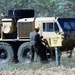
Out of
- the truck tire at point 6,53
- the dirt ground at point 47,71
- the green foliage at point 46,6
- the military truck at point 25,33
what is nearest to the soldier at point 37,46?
the military truck at point 25,33

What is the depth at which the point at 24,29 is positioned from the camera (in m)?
21.4

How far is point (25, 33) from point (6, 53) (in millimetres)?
1398

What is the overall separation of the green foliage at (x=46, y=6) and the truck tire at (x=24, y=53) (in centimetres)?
1206

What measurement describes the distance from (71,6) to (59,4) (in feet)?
3.97

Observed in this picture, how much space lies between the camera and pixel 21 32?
2150 cm

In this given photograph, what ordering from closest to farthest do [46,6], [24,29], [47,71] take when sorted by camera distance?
1. [47,71]
2. [24,29]
3. [46,6]

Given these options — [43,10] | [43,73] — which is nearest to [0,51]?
[43,73]

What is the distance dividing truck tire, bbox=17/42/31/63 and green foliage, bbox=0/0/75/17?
12055 millimetres

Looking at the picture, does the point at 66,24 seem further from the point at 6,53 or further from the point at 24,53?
the point at 6,53

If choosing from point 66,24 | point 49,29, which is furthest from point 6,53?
point 66,24

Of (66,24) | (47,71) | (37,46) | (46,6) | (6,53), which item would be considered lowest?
(47,71)

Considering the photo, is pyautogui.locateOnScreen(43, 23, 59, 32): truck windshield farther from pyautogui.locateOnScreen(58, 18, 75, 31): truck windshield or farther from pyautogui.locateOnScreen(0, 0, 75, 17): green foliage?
pyautogui.locateOnScreen(0, 0, 75, 17): green foliage

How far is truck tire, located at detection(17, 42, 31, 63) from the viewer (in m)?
20.9

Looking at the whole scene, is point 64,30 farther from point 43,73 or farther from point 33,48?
point 43,73
